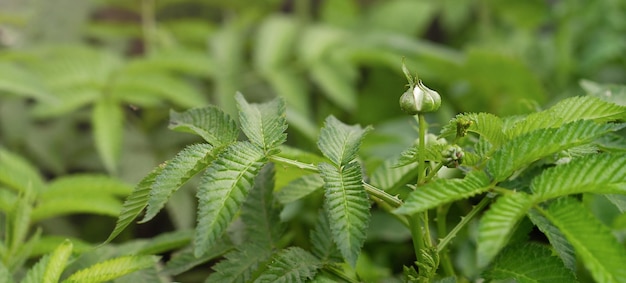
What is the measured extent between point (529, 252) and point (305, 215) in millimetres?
841

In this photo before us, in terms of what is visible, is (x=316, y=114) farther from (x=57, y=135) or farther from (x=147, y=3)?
(x=57, y=135)

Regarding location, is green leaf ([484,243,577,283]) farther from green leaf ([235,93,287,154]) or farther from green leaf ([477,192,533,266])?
green leaf ([235,93,287,154])

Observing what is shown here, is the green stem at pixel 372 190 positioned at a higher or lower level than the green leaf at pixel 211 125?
lower

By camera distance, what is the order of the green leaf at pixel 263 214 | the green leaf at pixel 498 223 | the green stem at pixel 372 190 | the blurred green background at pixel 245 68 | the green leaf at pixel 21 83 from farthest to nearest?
the blurred green background at pixel 245 68
the green leaf at pixel 21 83
the green leaf at pixel 263 214
the green stem at pixel 372 190
the green leaf at pixel 498 223

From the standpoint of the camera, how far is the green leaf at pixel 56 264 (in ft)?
1.94

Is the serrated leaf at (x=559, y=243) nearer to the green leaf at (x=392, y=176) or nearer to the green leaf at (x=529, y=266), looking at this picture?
the green leaf at (x=529, y=266)

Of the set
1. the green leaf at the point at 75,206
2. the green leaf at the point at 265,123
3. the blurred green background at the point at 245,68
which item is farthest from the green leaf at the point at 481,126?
the blurred green background at the point at 245,68

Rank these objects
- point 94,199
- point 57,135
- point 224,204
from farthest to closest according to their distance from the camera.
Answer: point 57,135
point 94,199
point 224,204

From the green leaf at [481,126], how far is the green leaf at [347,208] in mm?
82

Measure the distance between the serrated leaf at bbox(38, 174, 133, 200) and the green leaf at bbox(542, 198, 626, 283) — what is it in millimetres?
632

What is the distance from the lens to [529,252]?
55cm

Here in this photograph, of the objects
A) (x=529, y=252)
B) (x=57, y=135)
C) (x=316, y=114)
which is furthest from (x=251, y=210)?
(x=316, y=114)

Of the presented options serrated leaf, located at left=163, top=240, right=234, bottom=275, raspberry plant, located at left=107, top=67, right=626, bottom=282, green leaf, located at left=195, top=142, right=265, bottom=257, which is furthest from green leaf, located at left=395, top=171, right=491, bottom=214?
serrated leaf, located at left=163, top=240, right=234, bottom=275

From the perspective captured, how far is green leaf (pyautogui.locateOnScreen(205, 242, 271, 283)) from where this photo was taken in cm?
59
